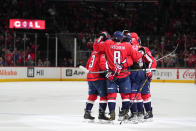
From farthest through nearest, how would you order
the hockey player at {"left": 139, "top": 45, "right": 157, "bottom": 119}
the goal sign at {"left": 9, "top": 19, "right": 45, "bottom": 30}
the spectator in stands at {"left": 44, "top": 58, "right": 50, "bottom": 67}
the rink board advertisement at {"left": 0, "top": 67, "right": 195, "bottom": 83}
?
the goal sign at {"left": 9, "top": 19, "right": 45, "bottom": 30} → the spectator in stands at {"left": 44, "top": 58, "right": 50, "bottom": 67} → the rink board advertisement at {"left": 0, "top": 67, "right": 195, "bottom": 83} → the hockey player at {"left": 139, "top": 45, "right": 157, "bottom": 119}

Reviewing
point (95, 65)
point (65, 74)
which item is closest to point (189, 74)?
point (65, 74)

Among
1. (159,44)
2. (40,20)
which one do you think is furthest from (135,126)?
(40,20)

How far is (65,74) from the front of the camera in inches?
832

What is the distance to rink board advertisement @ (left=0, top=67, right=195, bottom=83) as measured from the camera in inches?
790

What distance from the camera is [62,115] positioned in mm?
7922

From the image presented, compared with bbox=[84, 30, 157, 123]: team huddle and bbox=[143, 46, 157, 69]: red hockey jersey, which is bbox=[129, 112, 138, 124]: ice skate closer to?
bbox=[84, 30, 157, 123]: team huddle

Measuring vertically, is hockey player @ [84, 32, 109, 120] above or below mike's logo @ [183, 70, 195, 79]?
above

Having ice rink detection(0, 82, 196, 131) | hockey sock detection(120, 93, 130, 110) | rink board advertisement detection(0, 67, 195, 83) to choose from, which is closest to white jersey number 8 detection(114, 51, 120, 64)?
hockey sock detection(120, 93, 130, 110)

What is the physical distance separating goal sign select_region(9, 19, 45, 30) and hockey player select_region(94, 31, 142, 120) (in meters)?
17.0

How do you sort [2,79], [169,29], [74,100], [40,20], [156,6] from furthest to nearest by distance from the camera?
[156,6], [169,29], [40,20], [2,79], [74,100]

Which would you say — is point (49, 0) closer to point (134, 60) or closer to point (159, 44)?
point (159, 44)

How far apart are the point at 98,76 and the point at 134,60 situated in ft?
2.27

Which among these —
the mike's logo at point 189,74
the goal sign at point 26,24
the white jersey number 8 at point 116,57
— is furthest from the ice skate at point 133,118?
the goal sign at point 26,24

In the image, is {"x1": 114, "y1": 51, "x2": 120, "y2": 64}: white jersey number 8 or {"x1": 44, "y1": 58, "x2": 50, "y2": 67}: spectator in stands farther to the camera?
{"x1": 44, "y1": 58, "x2": 50, "y2": 67}: spectator in stands
